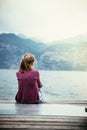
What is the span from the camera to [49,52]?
565cm

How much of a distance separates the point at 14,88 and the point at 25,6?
1.36 metres

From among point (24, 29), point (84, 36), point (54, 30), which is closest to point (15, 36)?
point (24, 29)

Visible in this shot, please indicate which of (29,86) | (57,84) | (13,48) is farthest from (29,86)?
(13,48)

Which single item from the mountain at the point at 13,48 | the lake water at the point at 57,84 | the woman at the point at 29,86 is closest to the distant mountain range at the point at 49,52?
the mountain at the point at 13,48

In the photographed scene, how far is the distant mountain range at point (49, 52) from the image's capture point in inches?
219

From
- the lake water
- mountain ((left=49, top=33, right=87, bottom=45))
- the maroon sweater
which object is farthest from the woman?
mountain ((left=49, top=33, right=87, bottom=45))

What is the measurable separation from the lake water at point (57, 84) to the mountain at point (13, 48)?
0.52ft

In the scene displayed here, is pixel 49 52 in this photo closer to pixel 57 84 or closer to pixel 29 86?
pixel 57 84

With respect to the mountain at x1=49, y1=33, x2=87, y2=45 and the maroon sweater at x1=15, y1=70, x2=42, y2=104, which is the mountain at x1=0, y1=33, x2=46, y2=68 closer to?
the mountain at x1=49, y1=33, x2=87, y2=45

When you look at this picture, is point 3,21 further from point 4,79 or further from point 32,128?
point 32,128

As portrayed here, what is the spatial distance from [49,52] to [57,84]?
22.0 inches

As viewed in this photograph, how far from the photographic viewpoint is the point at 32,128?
8.54 ft

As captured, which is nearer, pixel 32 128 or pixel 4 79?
pixel 32 128

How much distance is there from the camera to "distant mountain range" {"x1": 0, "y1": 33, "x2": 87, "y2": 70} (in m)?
5.55
